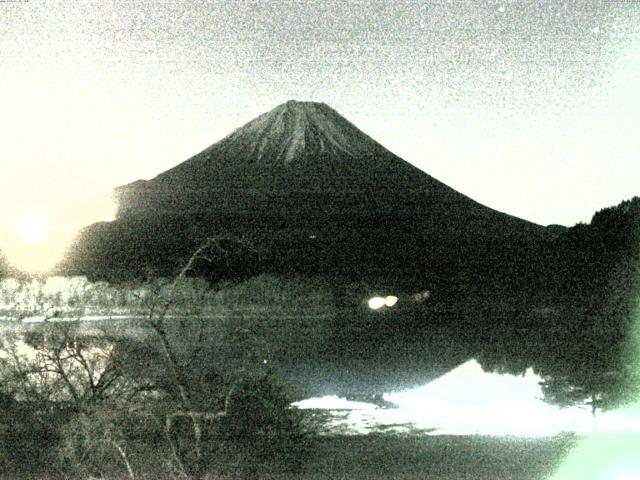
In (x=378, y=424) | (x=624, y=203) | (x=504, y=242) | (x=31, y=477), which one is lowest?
(x=31, y=477)

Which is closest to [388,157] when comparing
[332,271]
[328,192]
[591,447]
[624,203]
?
[328,192]

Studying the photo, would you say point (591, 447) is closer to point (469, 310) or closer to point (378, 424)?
point (378, 424)

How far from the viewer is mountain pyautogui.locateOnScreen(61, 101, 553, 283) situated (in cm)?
5717

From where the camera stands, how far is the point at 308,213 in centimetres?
8188

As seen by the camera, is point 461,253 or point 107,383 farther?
point 461,253

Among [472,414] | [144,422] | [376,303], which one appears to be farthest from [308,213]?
[144,422]

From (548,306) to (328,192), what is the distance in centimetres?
6246

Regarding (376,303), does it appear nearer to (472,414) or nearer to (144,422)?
(472,414)

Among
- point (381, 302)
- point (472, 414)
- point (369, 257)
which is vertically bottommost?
point (472, 414)

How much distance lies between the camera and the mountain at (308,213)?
57.2m

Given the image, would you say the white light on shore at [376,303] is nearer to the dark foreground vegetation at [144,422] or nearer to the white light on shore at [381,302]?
the white light on shore at [381,302]

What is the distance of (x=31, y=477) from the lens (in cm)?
605

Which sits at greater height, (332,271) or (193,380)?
(332,271)

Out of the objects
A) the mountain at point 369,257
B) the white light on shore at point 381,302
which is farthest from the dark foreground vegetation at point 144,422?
the white light on shore at point 381,302
